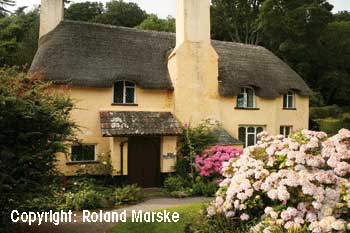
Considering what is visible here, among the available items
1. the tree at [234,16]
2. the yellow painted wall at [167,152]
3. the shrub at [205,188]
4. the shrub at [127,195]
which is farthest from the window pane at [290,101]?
the tree at [234,16]

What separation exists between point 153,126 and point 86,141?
3.18 meters

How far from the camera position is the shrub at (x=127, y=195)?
13914 millimetres

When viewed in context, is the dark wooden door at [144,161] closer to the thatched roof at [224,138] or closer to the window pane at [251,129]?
the thatched roof at [224,138]

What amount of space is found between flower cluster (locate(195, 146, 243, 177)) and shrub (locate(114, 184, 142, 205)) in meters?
3.26

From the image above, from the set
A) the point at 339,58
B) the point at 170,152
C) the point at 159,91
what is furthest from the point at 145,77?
the point at 339,58

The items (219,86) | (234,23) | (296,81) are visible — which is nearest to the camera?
(219,86)

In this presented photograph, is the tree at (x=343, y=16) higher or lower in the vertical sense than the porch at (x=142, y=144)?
higher

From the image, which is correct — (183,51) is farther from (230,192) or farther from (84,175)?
(230,192)

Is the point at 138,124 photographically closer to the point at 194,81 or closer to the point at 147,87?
the point at 147,87

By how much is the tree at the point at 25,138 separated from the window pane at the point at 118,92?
785 cm

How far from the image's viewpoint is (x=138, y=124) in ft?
54.3

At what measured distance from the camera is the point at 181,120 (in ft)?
59.8

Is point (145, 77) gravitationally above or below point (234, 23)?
below

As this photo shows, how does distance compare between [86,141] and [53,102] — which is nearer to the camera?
[53,102]
